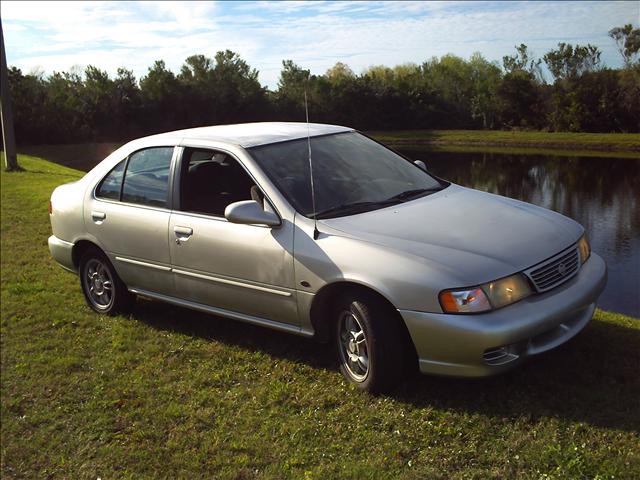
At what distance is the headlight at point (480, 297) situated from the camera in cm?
364

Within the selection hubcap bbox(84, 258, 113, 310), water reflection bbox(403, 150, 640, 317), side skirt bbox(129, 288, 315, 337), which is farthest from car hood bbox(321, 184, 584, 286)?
water reflection bbox(403, 150, 640, 317)

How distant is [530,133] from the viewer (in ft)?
33.3

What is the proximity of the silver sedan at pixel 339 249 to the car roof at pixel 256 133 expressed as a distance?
0.06 feet

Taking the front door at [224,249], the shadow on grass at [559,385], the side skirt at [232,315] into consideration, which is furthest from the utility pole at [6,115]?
the shadow on grass at [559,385]

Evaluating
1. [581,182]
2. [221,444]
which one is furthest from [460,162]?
[221,444]

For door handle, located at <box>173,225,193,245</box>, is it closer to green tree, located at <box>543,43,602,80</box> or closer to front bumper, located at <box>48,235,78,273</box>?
front bumper, located at <box>48,235,78,273</box>

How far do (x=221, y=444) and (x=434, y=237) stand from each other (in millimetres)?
1712

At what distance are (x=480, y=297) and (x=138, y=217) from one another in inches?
116

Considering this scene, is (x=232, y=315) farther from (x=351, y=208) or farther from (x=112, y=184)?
(x=112, y=184)

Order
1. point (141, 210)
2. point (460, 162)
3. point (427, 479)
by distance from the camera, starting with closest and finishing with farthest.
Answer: point (427, 479)
point (141, 210)
point (460, 162)

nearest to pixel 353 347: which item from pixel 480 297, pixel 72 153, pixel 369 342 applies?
pixel 369 342

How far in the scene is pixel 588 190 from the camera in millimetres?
12758

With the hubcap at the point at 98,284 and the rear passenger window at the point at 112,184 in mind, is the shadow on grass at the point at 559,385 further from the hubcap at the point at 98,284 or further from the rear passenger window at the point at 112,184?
the rear passenger window at the point at 112,184

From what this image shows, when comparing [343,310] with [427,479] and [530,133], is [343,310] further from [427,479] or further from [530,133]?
[530,133]
